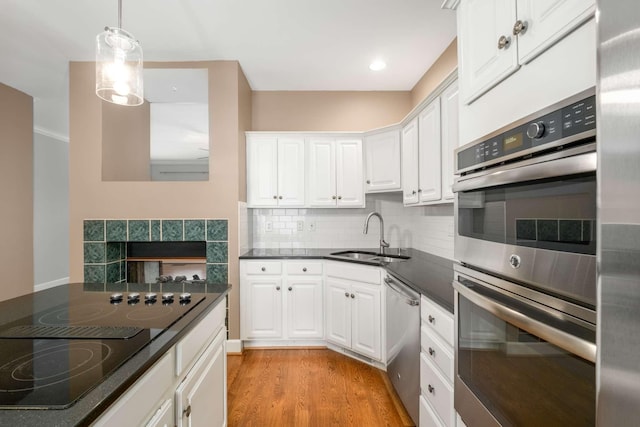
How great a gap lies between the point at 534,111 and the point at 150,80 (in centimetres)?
355

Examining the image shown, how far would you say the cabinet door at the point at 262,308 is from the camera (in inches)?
123

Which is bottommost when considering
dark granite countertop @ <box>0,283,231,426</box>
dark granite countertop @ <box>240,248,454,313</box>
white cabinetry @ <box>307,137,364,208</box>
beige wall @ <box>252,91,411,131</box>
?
dark granite countertop @ <box>240,248,454,313</box>

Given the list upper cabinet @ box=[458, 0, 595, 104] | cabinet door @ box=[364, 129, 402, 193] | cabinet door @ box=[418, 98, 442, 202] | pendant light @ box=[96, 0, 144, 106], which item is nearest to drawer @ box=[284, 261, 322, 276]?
cabinet door @ box=[364, 129, 402, 193]

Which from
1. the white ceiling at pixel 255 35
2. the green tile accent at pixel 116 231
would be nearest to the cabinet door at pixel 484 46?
the white ceiling at pixel 255 35

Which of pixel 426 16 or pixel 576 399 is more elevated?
pixel 426 16

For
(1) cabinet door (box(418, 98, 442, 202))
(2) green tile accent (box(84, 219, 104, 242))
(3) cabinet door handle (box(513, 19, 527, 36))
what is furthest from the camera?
(2) green tile accent (box(84, 219, 104, 242))

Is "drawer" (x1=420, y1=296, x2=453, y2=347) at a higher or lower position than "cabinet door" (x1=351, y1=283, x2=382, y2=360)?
higher

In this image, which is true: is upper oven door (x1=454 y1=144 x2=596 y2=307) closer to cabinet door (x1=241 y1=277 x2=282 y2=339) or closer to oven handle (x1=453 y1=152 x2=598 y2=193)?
oven handle (x1=453 y1=152 x2=598 y2=193)

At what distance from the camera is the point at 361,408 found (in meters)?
→ 2.21

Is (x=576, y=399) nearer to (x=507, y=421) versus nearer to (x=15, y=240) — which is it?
(x=507, y=421)

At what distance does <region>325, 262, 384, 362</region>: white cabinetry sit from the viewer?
2682 millimetres

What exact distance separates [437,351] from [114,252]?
3.06m

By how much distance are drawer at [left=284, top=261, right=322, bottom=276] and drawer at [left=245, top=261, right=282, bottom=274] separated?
0.12 metres

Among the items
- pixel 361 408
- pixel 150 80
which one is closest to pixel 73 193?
pixel 150 80
